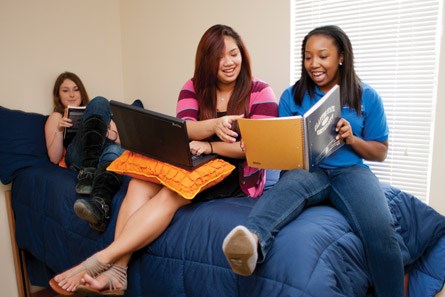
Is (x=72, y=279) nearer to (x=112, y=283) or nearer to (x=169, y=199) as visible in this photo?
(x=112, y=283)

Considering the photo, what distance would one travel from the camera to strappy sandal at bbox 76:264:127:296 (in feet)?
4.14

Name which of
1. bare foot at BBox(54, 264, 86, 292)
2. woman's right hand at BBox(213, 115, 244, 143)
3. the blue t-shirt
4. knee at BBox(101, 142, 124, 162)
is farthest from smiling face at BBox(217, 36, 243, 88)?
bare foot at BBox(54, 264, 86, 292)

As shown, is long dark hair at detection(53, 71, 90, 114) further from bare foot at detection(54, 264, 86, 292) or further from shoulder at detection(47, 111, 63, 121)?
bare foot at detection(54, 264, 86, 292)

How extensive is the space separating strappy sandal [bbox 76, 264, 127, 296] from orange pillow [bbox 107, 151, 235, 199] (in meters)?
0.34

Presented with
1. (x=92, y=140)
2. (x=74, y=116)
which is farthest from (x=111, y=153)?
(x=74, y=116)

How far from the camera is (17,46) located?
90.0 inches

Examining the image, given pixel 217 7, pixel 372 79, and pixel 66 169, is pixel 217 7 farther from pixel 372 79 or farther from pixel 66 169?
pixel 66 169

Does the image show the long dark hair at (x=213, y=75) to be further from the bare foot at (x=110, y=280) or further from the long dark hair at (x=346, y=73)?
the bare foot at (x=110, y=280)

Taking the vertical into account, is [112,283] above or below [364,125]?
below

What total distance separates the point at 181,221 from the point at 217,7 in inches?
55.1

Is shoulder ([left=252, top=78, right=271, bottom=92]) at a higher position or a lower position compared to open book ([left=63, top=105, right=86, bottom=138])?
higher

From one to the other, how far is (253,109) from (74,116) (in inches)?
42.9

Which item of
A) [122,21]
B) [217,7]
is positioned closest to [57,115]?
[122,21]

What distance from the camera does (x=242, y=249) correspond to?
104 centimetres
